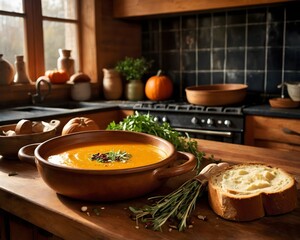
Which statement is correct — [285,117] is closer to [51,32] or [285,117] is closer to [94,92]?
[94,92]

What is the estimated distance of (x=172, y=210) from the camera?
0.81 metres

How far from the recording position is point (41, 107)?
10.1 feet

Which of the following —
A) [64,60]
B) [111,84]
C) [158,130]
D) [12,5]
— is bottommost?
[158,130]

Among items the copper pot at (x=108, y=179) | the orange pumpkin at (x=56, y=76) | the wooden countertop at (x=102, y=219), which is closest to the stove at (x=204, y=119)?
the orange pumpkin at (x=56, y=76)

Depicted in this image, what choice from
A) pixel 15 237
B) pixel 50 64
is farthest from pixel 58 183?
pixel 50 64

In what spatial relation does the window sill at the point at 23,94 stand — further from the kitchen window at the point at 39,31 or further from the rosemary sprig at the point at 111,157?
the rosemary sprig at the point at 111,157

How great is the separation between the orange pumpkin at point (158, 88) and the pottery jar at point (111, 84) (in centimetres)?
35

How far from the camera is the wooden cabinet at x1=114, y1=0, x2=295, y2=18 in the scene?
2961 mm

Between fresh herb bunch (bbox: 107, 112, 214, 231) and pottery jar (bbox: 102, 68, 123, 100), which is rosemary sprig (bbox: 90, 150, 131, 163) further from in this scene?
pottery jar (bbox: 102, 68, 123, 100)

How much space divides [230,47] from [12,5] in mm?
1981

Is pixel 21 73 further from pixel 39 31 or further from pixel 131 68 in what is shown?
pixel 131 68

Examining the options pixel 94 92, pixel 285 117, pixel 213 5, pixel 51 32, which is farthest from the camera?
pixel 94 92

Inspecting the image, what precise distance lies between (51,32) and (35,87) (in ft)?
1.99

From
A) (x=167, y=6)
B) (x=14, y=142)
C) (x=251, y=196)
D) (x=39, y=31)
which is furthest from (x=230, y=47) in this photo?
(x=251, y=196)
